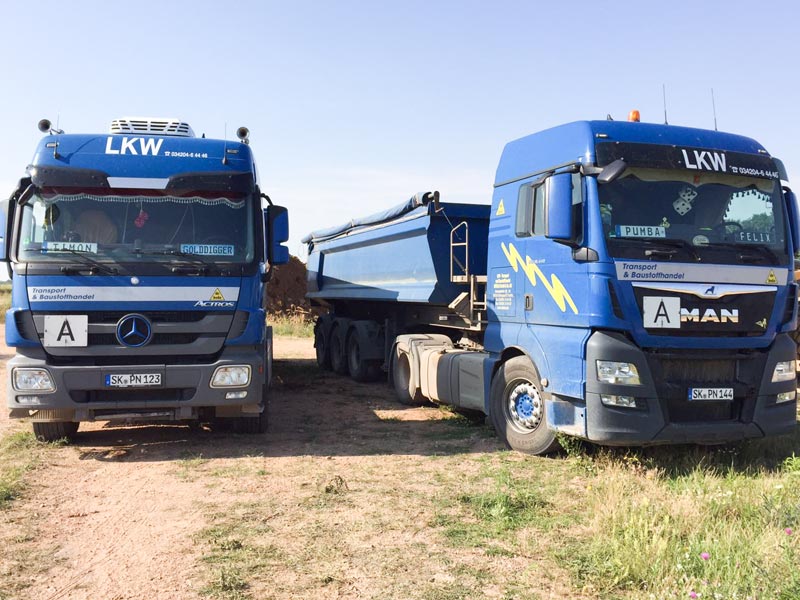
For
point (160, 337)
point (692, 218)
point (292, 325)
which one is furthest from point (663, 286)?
point (292, 325)

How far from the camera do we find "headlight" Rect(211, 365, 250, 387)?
7082mm

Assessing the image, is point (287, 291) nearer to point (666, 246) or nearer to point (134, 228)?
point (134, 228)

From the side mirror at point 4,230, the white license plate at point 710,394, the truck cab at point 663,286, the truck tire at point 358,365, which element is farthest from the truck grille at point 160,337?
the truck tire at point 358,365

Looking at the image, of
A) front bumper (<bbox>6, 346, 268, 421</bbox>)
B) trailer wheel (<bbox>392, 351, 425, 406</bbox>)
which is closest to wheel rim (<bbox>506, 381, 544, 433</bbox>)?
front bumper (<bbox>6, 346, 268, 421</bbox>)

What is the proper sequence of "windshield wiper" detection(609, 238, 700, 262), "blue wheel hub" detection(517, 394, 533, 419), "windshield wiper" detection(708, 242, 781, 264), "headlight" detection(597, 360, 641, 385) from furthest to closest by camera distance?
"blue wheel hub" detection(517, 394, 533, 419) → "windshield wiper" detection(708, 242, 781, 264) → "windshield wiper" detection(609, 238, 700, 262) → "headlight" detection(597, 360, 641, 385)

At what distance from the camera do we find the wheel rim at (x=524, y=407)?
6938 mm

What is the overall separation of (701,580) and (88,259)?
5.94 m

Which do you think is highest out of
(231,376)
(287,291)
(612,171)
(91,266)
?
(612,171)

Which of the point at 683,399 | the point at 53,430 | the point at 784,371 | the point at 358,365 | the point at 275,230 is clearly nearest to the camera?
the point at 683,399

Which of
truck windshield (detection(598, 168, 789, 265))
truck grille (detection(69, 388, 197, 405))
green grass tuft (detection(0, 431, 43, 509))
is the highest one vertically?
truck windshield (detection(598, 168, 789, 265))

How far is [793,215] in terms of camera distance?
21.9 ft

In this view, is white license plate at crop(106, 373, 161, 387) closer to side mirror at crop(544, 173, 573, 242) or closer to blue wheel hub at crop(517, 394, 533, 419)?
blue wheel hub at crop(517, 394, 533, 419)

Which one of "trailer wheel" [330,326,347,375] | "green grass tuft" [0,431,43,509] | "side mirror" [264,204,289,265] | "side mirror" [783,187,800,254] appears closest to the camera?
"green grass tuft" [0,431,43,509]

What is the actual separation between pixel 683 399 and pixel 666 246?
4.32 ft
